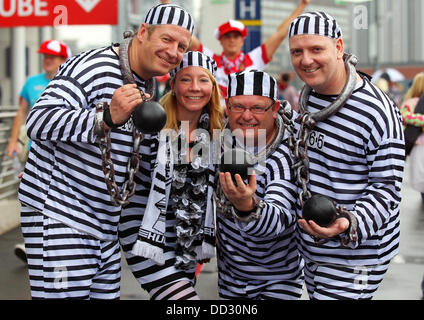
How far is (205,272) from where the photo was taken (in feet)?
21.7

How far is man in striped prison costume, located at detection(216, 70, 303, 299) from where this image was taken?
337 centimetres

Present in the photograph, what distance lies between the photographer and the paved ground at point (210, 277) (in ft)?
18.9

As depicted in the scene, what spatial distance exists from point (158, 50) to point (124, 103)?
516 mm

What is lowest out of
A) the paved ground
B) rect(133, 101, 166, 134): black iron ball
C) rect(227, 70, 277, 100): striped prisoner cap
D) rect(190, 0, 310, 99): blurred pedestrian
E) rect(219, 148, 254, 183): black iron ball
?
the paved ground

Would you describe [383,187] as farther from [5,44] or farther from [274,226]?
[5,44]

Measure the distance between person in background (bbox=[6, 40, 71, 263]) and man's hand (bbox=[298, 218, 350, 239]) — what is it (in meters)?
4.27

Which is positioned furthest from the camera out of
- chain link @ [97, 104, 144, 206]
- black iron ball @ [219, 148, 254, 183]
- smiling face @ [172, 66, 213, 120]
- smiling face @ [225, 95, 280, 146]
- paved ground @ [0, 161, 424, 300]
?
paved ground @ [0, 161, 424, 300]

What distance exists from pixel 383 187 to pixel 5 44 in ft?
51.7

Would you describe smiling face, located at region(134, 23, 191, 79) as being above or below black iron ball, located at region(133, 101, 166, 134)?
above

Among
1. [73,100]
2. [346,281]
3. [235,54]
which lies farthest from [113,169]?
[235,54]

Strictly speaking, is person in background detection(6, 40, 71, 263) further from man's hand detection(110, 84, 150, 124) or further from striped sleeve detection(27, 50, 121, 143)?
man's hand detection(110, 84, 150, 124)

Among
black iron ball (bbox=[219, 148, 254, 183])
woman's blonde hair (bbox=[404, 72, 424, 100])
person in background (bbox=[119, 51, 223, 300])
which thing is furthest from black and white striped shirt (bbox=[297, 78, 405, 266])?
woman's blonde hair (bbox=[404, 72, 424, 100])

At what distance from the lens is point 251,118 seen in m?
3.47

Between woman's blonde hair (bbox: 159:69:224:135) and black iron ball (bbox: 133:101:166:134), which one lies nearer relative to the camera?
black iron ball (bbox: 133:101:166:134)
